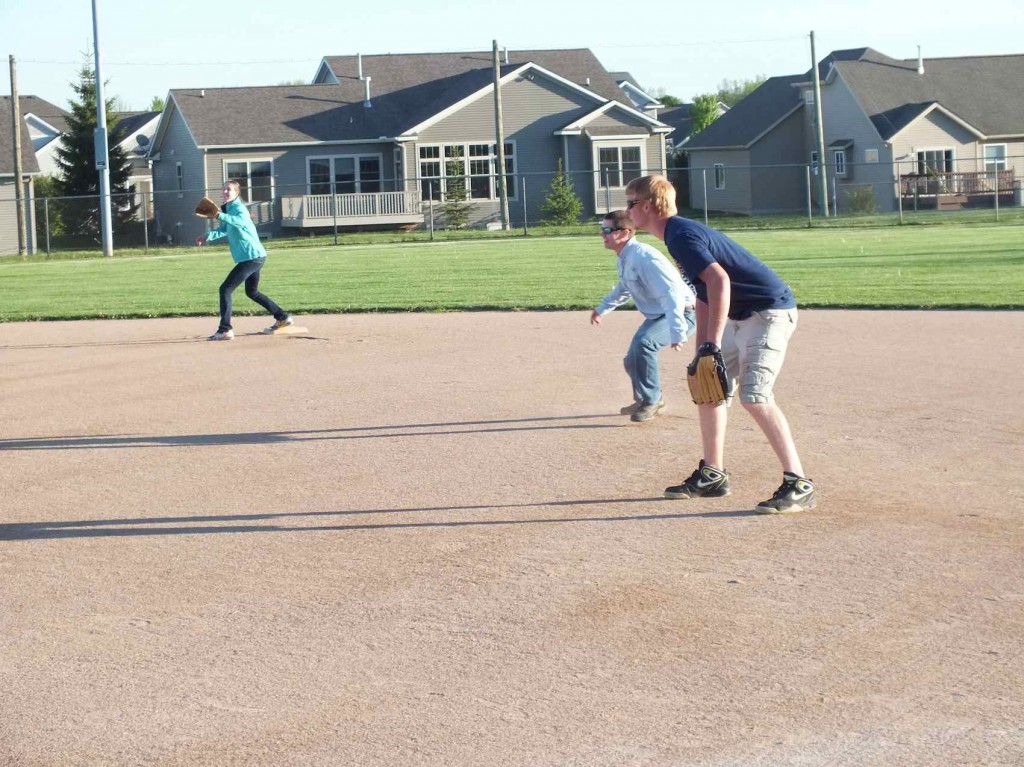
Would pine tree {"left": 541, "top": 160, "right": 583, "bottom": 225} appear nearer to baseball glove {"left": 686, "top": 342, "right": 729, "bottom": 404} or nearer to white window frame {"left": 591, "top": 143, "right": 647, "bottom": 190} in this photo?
white window frame {"left": 591, "top": 143, "right": 647, "bottom": 190}

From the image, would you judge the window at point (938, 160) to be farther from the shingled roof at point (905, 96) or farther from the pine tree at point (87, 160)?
the pine tree at point (87, 160)

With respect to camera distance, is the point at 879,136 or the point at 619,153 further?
the point at 879,136

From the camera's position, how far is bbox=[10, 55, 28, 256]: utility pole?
142 feet

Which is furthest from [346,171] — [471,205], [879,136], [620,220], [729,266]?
[729,266]

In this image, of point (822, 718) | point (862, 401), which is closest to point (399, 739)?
point (822, 718)

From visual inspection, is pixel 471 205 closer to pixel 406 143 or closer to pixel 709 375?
pixel 406 143

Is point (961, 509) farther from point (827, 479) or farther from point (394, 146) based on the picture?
point (394, 146)

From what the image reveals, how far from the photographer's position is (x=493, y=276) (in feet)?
73.2

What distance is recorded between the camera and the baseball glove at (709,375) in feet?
21.6

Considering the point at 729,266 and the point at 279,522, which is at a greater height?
the point at 729,266

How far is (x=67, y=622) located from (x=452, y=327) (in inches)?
391

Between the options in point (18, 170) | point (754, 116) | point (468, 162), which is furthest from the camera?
point (754, 116)

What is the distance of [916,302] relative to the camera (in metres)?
15.8

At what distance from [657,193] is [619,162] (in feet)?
143
